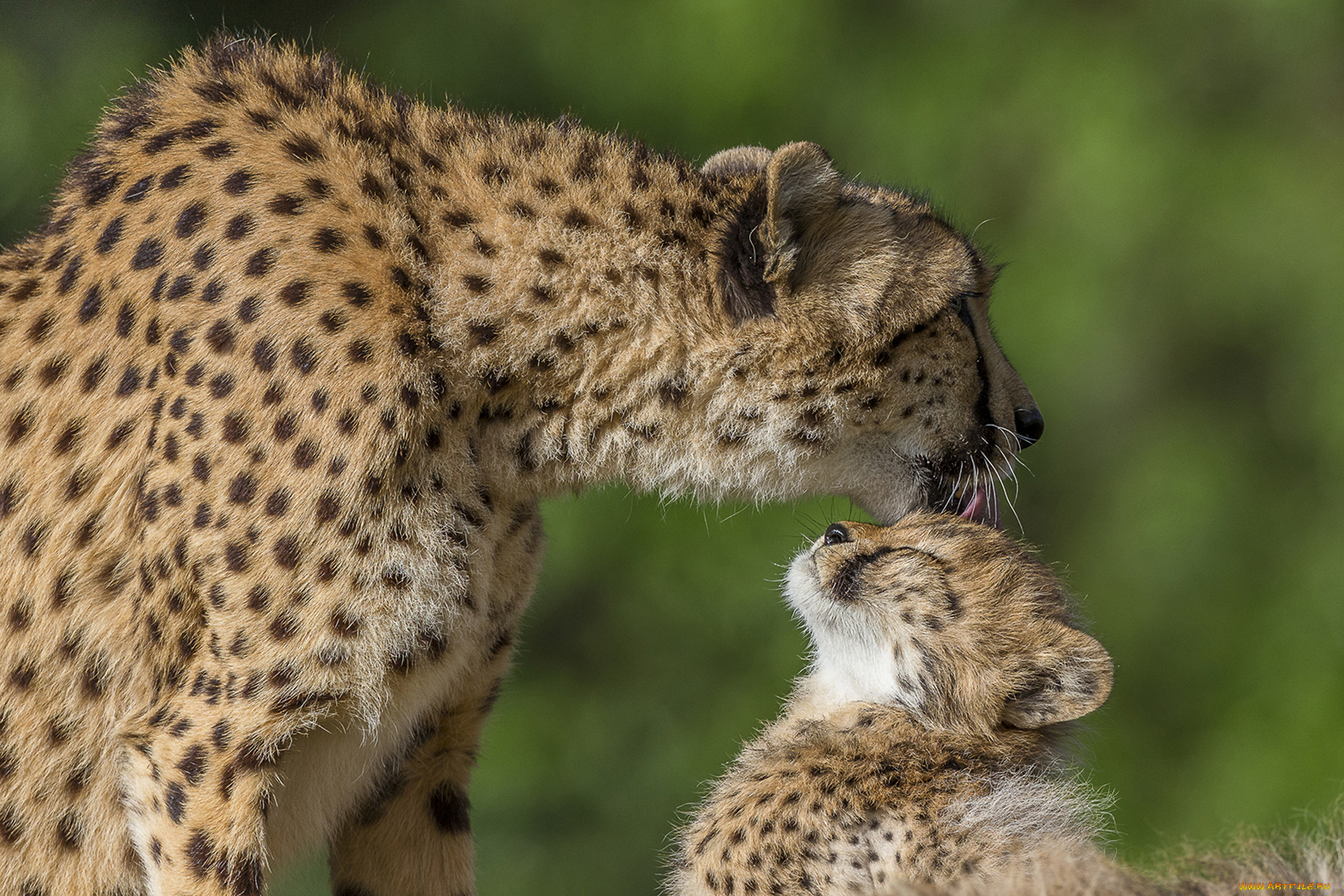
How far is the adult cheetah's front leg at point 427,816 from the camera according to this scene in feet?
10.8

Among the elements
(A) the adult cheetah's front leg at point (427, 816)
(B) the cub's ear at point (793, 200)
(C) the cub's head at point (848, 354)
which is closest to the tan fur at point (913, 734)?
(C) the cub's head at point (848, 354)

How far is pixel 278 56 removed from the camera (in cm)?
320

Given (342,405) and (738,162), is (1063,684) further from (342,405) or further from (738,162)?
(342,405)

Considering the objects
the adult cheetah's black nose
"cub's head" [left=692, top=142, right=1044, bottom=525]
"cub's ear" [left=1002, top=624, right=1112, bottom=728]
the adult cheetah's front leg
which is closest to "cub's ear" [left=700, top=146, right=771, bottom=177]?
"cub's head" [left=692, top=142, right=1044, bottom=525]

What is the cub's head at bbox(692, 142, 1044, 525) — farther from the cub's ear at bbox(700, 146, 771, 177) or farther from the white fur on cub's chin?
the white fur on cub's chin

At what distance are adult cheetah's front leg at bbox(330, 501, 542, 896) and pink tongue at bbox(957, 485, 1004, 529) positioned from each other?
1.05 metres

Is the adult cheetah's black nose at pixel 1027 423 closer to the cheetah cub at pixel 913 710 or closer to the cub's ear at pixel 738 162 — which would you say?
the cheetah cub at pixel 913 710

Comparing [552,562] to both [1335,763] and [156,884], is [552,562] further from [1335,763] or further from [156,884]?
[156,884]

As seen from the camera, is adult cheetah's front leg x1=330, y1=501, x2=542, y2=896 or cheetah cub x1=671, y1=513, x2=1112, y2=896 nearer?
cheetah cub x1=671, y1=513, x2=1112, y2=896

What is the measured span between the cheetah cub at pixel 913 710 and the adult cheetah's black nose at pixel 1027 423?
0.84 feet

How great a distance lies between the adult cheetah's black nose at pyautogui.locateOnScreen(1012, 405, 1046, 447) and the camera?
330 cm

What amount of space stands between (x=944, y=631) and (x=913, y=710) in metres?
0.19

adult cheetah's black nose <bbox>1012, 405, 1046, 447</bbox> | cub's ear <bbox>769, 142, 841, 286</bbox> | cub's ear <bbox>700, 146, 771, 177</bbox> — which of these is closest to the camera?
cub's ear <bbox>769, 142, 841, 286</bbox>

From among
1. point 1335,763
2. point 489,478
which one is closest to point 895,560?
point 489,478
